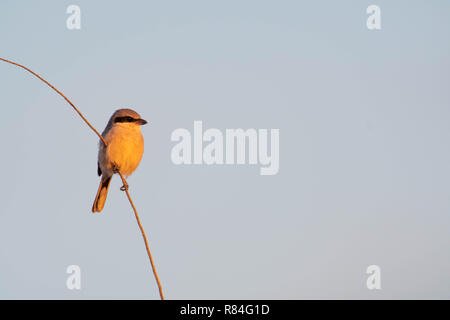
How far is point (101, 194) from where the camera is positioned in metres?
7.34

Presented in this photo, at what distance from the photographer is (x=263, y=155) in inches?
336

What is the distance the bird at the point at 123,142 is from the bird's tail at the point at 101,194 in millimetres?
466

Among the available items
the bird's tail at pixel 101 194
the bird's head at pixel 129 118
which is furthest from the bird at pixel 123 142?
the bird's tail at pixel 101 194

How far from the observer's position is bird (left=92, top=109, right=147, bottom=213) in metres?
6.68

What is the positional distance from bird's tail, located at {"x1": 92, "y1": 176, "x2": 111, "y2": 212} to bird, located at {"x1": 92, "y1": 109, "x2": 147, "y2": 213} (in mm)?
466

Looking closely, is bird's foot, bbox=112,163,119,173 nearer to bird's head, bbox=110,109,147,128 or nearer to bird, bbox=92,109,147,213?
bird, bbox=92,109,147,213

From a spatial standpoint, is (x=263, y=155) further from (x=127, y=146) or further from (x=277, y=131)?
(x=127, y=146)

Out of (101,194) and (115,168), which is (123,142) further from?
(101,194)

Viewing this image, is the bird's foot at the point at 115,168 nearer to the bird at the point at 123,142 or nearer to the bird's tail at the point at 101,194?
the bird at the point at 123,142

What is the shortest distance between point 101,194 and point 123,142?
40.4 inches
